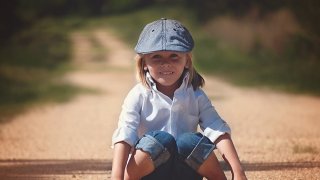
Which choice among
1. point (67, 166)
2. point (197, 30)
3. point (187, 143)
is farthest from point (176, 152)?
point (197, 30)

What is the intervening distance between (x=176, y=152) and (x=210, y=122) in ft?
0.68

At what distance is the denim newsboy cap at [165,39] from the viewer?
2830mm

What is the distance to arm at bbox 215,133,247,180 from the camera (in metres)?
2.73

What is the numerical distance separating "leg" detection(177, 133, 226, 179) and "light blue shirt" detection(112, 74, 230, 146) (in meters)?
0.06

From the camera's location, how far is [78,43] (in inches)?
523

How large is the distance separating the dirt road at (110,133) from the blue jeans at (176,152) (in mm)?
820

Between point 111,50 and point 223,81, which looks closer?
point 223,81

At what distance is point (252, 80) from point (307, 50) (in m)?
1.20

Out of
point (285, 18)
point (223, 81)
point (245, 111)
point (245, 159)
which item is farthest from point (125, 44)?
point (245, 159)

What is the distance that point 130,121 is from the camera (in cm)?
281

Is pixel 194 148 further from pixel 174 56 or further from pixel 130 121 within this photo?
pixel 174 56

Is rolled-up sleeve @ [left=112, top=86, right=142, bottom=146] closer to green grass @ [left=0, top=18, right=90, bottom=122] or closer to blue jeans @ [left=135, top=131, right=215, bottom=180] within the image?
blue jeans @ [left=135, top=131, right=215, bottom=180]

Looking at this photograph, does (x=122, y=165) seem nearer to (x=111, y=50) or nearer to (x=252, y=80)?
(x=252, y=80)

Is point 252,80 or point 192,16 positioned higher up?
point 192,16
